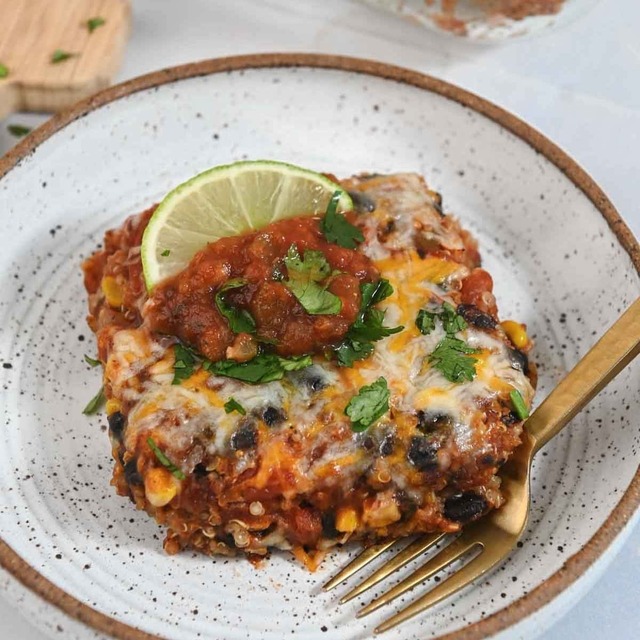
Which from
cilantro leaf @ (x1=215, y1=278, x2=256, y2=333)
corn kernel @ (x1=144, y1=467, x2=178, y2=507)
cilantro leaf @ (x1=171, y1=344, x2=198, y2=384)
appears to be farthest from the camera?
cilantro leaf @ (x1=215, y1=278, x2=256, y2=333)

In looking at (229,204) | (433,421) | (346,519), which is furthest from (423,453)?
(229,204)

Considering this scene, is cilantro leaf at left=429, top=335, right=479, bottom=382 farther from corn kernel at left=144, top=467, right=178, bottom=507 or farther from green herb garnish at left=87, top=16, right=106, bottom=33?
green herb garnish at left=87, top=16, right=106, bottom=33

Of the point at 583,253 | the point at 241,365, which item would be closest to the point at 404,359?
the point at 241,365

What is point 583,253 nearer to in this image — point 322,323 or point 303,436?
point 322,323

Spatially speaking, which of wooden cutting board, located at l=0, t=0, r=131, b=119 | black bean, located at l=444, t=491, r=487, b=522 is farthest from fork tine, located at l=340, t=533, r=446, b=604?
wooden cutting board, located at l=0, t=0, r=131, b=119

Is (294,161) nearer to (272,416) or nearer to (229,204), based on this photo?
(229,204)

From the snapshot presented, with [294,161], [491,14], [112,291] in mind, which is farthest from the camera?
[491,14]
